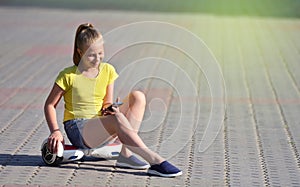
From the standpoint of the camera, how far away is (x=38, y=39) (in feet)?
47.9

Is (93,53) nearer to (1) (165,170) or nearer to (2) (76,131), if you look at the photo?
(2) (76,131)

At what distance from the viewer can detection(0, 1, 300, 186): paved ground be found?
20.1ft

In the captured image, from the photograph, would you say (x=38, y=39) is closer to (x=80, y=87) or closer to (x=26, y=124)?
(x=26, y=124)

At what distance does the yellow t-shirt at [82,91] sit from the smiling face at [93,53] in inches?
6.1

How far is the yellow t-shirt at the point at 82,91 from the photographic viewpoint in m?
6.17

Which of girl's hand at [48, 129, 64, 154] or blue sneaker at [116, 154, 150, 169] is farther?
blue sneaker at [116, 154, 150, 169]

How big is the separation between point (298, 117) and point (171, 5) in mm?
13970

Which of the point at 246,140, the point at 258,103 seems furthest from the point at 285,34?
the point at 246,140

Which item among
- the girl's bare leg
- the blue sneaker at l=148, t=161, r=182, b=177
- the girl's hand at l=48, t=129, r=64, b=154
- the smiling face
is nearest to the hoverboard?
the girl's hand at l=48, t=129, r=64, b=154

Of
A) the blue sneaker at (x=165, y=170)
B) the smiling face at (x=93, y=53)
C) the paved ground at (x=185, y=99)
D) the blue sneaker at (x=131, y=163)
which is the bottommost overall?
the paved ground at (x=185, y=99)

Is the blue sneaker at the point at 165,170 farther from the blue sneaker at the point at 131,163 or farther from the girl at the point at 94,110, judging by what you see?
the blue sneaker at the point at 131,163

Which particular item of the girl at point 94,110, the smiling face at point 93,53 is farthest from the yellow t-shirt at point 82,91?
the smiling face at point 93,53

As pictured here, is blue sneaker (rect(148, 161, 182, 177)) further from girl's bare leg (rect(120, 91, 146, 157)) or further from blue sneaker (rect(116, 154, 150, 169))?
girl's bare leg (rect(120, 91, 146, 157))

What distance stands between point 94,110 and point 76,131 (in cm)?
22
